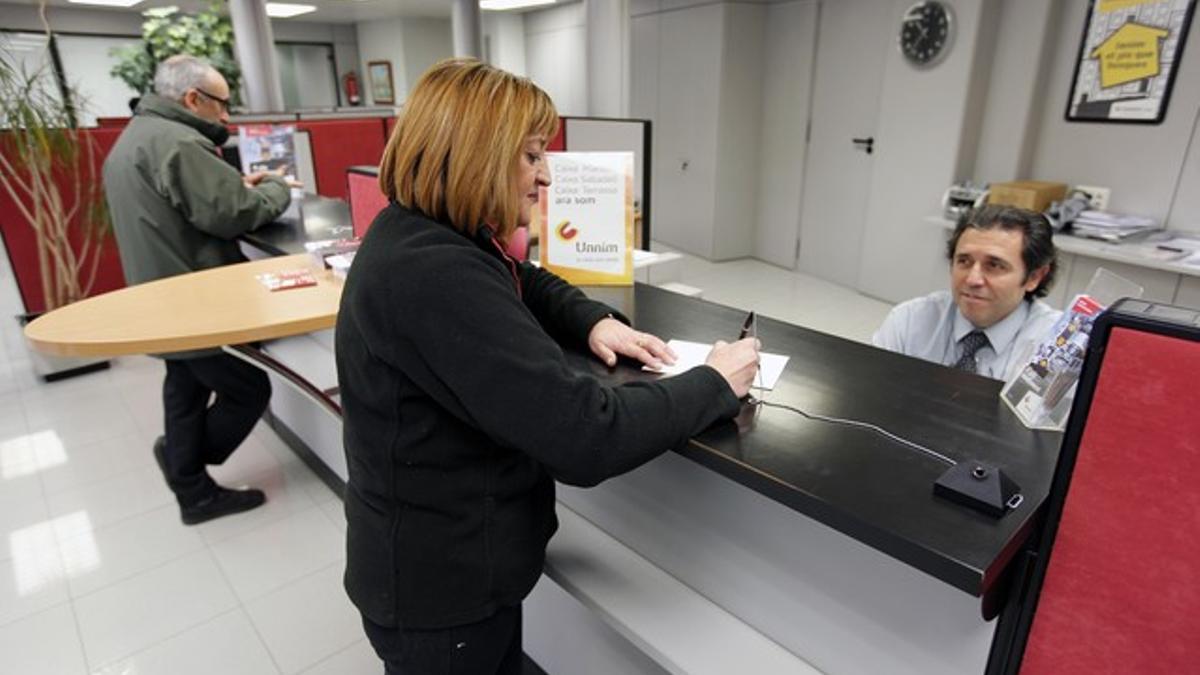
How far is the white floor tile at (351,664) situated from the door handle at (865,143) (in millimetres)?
4774

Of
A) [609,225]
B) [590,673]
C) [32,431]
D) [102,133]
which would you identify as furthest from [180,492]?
[102,133]

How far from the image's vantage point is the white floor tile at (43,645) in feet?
6.16

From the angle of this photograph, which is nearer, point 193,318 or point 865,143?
point 193,318

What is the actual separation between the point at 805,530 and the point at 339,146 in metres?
4.57

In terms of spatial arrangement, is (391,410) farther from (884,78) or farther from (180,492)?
(884,78)

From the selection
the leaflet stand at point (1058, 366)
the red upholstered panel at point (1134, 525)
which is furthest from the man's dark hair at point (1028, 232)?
the red upholstered panel at point (1134, 525)

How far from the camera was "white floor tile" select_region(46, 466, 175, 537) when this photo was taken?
2518mm

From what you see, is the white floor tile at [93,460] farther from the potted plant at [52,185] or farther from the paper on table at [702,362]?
the paper on table at [702,362]

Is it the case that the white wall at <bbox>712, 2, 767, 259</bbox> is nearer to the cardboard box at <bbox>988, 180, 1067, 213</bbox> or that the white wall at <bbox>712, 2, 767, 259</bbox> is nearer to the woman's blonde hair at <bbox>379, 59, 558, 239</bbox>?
the cardboard box at <bbox>988, 180, 1067, 213</bbox>

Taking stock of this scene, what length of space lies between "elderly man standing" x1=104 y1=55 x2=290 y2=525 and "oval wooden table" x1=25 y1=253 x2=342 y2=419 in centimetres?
35

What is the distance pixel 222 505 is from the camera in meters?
2.53

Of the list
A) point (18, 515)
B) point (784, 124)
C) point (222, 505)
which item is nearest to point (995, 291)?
point (222, 505)

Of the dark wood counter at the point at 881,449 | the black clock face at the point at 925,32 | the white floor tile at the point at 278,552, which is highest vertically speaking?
the black clock face at the point at 925,32

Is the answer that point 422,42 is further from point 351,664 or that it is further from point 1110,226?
point 351,664
